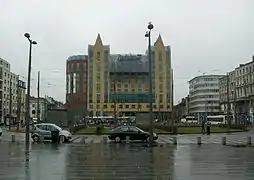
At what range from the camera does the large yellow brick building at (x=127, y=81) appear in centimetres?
14188

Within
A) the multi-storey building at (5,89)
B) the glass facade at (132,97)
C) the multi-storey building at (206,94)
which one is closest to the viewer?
the multi-storey building at (5,89)

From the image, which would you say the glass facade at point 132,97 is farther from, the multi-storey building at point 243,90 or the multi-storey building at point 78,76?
the multi-storey building at point 243,90

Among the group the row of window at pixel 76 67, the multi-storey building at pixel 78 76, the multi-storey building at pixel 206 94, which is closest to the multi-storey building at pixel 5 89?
the multi-storey building at pixel 78 76

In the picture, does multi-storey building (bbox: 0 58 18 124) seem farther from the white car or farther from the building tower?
the white car

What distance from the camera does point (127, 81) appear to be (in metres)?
149

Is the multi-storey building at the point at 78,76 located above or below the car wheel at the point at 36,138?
above

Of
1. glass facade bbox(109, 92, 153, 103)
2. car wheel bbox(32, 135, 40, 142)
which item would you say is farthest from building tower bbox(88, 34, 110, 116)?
car wheel bbox(32, 135, 40, 142)

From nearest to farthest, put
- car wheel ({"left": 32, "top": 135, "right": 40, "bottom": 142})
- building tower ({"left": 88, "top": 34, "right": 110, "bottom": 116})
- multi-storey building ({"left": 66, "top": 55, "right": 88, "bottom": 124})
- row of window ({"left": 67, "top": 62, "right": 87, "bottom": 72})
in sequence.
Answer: car wheel ({"left": 32, "top": 135, "right": 40, "bottom": 142}) < multi-storey building ({"left": 66, "top": 55, "right": 88, "bottom": 124}) < row of window ({"left": 67, "top": 62, "right": 87, "bottom": 72}) < building tower ({"left": 88, "top": 34, "right": 110, "bottom": 116})

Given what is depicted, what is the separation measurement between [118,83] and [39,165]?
436 feet

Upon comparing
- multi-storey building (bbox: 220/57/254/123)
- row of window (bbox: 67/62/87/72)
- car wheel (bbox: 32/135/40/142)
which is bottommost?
car wheel (bbox: 32/135/40/142)

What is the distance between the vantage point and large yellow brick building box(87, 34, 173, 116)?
465 ft

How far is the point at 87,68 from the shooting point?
473 ft

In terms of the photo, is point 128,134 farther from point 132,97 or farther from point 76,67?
point 132,97

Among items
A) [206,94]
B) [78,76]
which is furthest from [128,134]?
[206,94]
